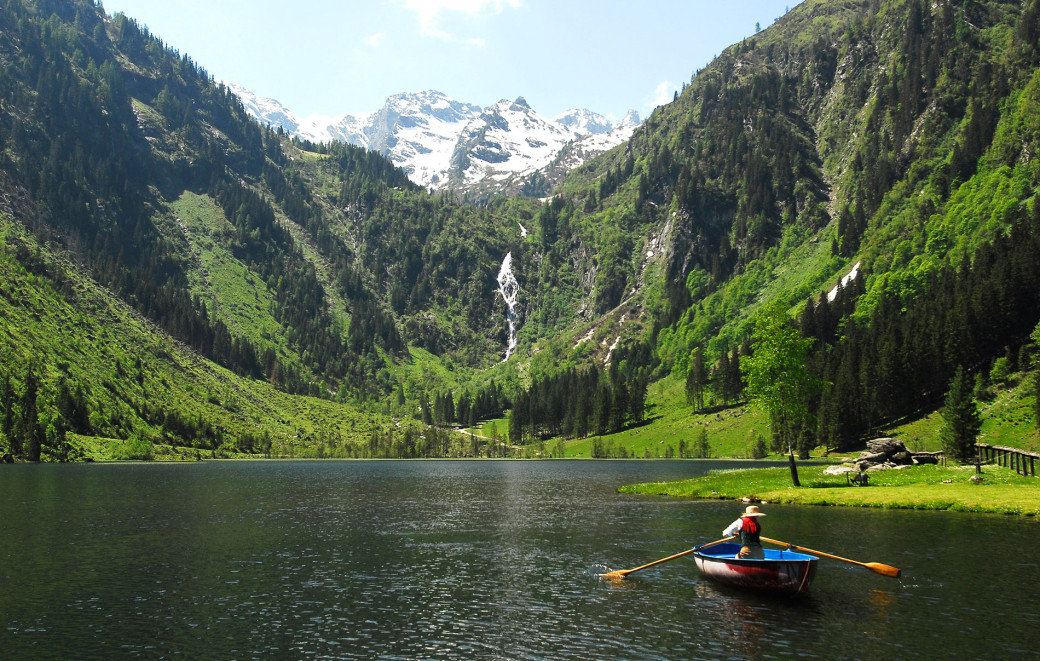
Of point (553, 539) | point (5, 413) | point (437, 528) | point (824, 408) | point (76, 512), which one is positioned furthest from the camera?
point (5, 413)

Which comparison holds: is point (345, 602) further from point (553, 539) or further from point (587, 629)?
point (553, 539)

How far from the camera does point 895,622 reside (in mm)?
33469

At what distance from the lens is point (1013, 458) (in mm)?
80562

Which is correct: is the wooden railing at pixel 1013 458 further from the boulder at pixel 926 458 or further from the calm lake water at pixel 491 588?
the calm lake water at pixel 491 588

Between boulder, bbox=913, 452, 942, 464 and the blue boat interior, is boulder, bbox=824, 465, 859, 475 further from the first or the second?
the blue boat interior

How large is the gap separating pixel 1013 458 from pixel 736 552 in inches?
2229

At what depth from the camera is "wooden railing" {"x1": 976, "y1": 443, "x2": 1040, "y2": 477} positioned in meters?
75.4

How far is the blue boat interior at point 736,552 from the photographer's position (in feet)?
134

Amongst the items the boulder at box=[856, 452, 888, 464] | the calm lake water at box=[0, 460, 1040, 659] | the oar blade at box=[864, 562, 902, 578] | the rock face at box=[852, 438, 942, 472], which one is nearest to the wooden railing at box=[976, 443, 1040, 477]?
the rock face at box=[852, 438, 942, 472]

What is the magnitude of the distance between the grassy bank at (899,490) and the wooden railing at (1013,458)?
2231 mm

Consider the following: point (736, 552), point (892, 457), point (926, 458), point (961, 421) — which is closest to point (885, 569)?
point (736, 552)

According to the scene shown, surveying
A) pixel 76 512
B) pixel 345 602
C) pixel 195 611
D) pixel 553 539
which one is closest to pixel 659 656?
pixel 345 602

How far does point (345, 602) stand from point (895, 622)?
94.7 feet

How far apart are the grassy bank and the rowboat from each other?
31356mm
